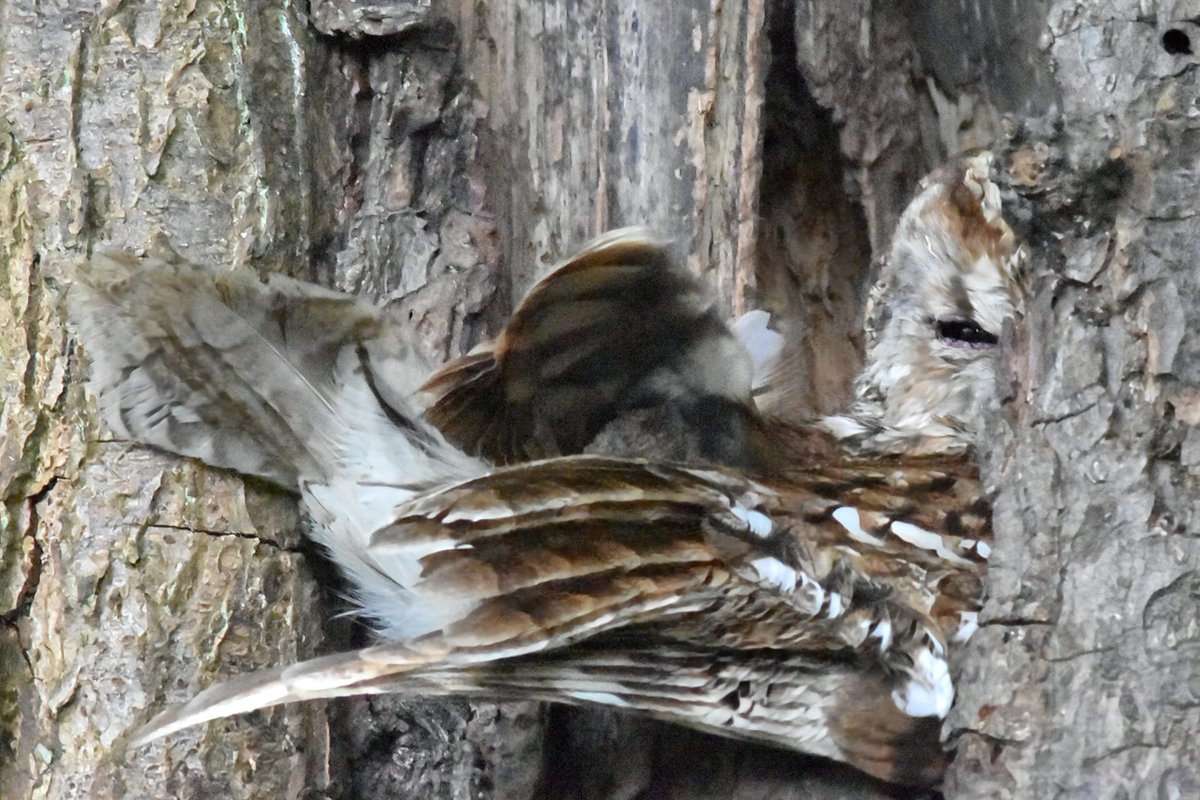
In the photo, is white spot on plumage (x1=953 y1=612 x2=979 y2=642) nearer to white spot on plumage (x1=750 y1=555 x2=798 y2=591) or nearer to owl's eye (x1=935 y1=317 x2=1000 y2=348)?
white spot on plumage (x1=750 y1=555 x2=798 y2=591)

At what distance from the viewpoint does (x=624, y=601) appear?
0.86 meters

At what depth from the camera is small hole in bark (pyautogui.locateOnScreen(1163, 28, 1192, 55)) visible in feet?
2.93

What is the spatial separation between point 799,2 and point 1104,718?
0.84 meters

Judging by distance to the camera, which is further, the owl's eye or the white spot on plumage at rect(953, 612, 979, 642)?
the owl's eye

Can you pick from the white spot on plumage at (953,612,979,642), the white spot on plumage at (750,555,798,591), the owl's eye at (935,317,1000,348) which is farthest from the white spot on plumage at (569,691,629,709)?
the owl's eye at (935,317,1000,348)

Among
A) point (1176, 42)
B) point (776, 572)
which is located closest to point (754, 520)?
point (776, 572)

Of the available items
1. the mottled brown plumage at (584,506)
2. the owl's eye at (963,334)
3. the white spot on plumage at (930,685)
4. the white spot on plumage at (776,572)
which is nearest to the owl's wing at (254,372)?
the mottled brown plumage at (584,506)

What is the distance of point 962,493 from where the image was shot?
3.67 ft

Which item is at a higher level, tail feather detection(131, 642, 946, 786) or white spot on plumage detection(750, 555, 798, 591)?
white spot on plumage detection(750, 555, 798, 591)

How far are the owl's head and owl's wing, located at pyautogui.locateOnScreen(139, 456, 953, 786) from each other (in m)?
0.33

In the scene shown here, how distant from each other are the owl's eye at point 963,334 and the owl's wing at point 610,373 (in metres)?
0.35

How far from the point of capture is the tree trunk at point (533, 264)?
0.88 metres

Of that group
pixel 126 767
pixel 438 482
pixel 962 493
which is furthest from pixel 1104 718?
pixel 126 767

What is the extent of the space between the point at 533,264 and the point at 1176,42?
0.65 m
